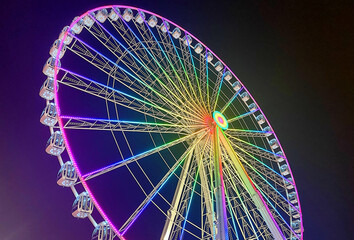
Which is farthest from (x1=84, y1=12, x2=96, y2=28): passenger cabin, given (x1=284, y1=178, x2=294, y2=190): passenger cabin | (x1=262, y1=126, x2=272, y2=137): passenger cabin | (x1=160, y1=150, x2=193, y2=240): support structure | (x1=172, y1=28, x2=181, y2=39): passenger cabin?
(x1=284, y1=178, x2=294, y2=190): passenger cabin

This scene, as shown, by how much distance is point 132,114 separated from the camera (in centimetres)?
2547

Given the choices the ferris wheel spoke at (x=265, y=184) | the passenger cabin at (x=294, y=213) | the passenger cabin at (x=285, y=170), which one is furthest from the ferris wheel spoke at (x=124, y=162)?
the passenger cabin at (x=294, y=213)

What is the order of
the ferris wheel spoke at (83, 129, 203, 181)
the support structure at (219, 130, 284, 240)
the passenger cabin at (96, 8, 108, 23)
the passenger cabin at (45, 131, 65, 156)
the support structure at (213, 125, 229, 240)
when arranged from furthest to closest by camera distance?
the passenger cabin at (96, 8, 108, 23) < the support structure at (219, 130, 284, 240) < the passenger cabin at (45, 131, 65, 156) < the ferris wheel spoke at (83, 129, 203, 181) < the support structure at (213, 125, 229, 240)

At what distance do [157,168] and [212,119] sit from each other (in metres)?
12.4

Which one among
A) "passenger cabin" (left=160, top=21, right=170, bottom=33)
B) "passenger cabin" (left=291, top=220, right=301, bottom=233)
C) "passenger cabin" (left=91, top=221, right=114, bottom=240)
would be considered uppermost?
"passenger cabin" (left=160, top=21, right=170, bottom=33)

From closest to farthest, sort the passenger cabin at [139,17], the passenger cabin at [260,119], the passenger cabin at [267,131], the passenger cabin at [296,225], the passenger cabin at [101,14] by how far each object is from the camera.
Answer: the passenger cabin at [101,14], the passenger cabin at [139,17], the passenger cabin at [296,225], the passenger cabin at [267,131], the passenger cabin at [260,119]

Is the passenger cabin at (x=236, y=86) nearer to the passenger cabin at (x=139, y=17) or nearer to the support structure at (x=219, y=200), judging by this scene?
the support structure at (x=219, y=200)

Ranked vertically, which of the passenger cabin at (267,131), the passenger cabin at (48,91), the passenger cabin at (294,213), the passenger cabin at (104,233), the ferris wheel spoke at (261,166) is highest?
the passenger cabin at (48,91)

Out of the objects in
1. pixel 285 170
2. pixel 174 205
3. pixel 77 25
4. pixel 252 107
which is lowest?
pixel 285 170

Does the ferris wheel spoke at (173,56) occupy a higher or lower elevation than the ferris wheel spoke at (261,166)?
higher

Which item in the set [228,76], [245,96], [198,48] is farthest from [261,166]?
[198,48]

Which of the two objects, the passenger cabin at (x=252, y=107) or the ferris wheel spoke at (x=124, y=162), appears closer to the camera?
the ferris wheel spoke at (x=124, y=162)

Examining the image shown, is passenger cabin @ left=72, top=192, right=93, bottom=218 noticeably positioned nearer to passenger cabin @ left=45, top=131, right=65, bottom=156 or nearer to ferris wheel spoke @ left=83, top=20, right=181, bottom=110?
passenger cabin @ left=45, top=131, right=65, bottom=156

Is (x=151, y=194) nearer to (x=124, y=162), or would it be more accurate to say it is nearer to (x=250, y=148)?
(x=124, y=162)
